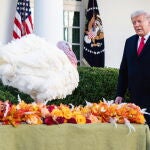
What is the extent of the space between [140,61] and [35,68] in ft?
3.58

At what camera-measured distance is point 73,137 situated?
412 cm

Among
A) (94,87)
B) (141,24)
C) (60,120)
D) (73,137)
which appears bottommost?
(94,87)

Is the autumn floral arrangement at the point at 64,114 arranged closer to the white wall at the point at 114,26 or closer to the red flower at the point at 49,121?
the red flower at the point at 49,121

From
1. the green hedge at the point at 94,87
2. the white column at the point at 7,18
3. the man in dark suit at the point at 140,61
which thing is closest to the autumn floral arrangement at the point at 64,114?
the man in dark suit at the point at 140,61

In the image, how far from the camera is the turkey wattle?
18.6ft

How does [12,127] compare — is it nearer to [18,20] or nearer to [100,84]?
[100,84]

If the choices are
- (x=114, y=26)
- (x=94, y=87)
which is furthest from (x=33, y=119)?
(x=114, y=26)

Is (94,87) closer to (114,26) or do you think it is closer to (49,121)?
(49,121)

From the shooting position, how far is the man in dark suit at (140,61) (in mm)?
5527

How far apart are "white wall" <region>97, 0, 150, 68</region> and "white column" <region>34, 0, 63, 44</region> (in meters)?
3.37

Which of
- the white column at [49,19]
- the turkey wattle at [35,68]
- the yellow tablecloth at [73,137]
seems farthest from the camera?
the white column at [49,19]

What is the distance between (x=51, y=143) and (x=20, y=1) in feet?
26.6

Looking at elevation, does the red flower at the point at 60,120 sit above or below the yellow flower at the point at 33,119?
below

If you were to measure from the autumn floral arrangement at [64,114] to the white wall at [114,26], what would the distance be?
28.1 feet
